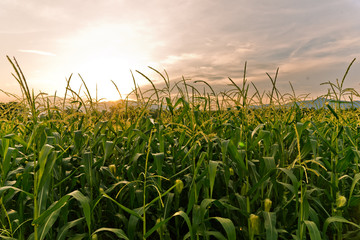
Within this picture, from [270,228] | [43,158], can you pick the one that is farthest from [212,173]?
[43,158]

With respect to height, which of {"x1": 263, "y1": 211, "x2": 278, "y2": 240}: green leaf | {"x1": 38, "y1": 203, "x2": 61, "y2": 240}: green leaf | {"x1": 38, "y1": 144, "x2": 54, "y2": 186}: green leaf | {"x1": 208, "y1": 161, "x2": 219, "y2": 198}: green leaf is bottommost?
{"x1": 263, "y1": 211, "x2": 278, "y2": 240}: green leaf

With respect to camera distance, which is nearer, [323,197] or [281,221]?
[281,221]

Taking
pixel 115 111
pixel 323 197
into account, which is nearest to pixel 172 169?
pixel 115 111

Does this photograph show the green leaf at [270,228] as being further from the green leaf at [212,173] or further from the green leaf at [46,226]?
the green leaf at [46,226]

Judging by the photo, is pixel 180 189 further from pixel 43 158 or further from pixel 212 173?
pixel 43 158

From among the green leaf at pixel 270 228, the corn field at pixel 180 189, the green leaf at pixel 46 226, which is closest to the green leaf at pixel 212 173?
the corn field at pixel 180 189

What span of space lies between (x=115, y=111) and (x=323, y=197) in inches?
95.9

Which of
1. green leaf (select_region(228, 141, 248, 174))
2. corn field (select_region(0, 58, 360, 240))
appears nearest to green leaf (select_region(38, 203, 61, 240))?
corn field (select_region(0, 58, 360, 240))

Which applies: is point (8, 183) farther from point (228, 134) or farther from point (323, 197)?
point (323, 197)

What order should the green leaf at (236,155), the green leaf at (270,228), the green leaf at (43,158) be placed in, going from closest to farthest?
the green leaf at (43,158), the green leaf at (270,228), the green leaf at (236,155)

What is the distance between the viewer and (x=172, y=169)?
2590 mm

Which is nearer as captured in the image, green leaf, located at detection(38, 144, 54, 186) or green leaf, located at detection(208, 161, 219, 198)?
green leaf, located at detection(38, 144, 54, 186)

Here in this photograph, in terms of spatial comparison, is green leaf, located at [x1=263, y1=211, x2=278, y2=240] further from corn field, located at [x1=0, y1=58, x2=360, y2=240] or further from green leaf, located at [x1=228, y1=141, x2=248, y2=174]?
green leaf, located at [x1=228, y1=141, x2=248, y2=174]

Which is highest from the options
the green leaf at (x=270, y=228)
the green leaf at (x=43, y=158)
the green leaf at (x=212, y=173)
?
the green leaf at (x=43, y=158)
